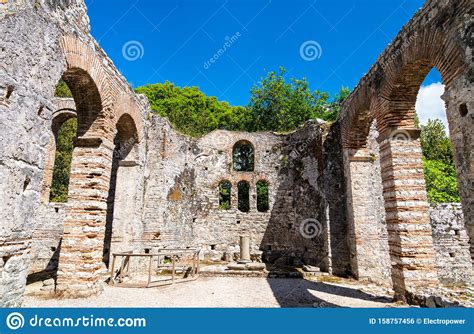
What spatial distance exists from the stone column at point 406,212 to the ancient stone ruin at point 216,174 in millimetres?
33

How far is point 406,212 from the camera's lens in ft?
23.3

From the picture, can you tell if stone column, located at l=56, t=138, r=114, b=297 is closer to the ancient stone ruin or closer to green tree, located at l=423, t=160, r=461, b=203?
the ancient stone ruin

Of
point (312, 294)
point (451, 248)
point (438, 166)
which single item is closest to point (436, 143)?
point (438, 166)

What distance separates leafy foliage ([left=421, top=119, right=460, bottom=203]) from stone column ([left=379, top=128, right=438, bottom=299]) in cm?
1448

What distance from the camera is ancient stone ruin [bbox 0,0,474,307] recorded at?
4688 mm

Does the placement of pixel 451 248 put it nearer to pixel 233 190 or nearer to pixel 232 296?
pixel 232 296

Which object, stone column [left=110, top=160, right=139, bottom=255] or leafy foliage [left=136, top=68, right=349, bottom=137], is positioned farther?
leafy foliage [left=136, top=68, right=349, bottom=137]

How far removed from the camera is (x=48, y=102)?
17.6 ft

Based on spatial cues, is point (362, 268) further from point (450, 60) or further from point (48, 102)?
point (48, 102)

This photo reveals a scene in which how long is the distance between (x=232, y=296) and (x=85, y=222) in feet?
13.7

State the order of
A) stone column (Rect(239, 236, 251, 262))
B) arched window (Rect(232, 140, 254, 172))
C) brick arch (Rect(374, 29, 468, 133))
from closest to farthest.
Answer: brick arch (Rect(374, 29, 468, 133)), stone column (Rect(239, 236, 251, 262)), arched window (Rect(232, 140, 254, 172))

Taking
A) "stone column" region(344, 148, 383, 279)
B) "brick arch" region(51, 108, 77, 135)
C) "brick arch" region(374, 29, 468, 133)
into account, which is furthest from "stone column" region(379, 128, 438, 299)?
"brick arch" region(51, 108, 77, 135)

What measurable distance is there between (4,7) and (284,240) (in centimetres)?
1308

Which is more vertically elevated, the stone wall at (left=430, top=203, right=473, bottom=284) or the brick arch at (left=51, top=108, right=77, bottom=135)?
the brick arch at (left=51, top=108, right=77, bottom=135)
